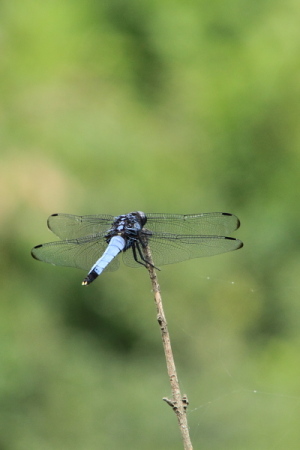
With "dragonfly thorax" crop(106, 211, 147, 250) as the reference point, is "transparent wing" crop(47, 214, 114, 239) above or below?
above

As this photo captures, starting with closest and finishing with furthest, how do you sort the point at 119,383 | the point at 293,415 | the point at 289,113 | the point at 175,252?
the point at 175,252 < the point at 293,415 < the point at 119,383 < the point at 289,113

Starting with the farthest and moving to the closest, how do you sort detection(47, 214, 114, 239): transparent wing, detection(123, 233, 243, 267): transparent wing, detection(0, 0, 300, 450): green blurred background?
1. detection(0, 0, 300, 450): green blurred background
2. detection(47, 214, 114, 239): transparent wing
3. detection(123, 233, 243, 267): transparent wing

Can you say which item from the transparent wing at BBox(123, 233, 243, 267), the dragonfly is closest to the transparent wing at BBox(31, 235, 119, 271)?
the dragonfly

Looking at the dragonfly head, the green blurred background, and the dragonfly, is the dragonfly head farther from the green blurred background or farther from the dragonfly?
the green blurred background

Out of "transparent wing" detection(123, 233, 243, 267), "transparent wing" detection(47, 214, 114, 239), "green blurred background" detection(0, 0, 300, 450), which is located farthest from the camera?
"green blurred background" detection(0, 0, 300, 450)

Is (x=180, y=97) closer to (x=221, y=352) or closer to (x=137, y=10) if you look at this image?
(x=137, y=10)

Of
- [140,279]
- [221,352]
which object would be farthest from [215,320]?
[140,279]

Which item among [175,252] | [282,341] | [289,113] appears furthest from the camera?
[289,113]
